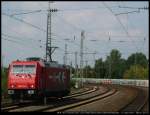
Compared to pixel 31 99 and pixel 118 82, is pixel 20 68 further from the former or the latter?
pixel 118 82

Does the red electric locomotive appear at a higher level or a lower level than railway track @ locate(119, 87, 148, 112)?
higher

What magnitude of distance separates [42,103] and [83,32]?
43.1 metres

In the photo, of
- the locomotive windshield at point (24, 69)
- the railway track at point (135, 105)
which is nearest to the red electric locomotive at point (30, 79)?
the locomotive windshield at point (24, 69)

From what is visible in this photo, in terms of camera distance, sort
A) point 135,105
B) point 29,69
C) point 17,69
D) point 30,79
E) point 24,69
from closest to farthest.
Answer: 1. point 30,79
2. point 29,69
3. point 24,69
4. point 17,69
5. point 135,105

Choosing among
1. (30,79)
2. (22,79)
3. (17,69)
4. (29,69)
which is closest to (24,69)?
(29,69)

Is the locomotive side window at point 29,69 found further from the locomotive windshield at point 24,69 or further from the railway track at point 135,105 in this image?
the railway track at point 135,105

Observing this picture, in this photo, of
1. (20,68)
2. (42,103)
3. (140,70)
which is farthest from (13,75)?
(140,70)

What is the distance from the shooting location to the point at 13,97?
108 feet

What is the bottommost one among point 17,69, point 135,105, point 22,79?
point 135,105

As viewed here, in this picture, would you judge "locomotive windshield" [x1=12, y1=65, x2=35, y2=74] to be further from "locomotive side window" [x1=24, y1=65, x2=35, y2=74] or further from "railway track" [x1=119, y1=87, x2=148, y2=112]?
"railway track" [x1=119, y1=87, x2=148, y2=112]

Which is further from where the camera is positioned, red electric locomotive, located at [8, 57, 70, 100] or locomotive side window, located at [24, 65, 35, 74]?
locomotive side window, located at [24, 65, 35, 74]

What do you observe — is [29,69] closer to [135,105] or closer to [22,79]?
[22,79]

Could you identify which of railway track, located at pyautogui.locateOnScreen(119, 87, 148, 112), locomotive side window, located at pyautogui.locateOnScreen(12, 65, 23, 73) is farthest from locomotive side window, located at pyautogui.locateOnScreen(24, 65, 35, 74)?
railway track, located at pyautogui.locateOnScreen(119, 87, 148, 112)

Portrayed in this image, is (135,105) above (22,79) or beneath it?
beneath
